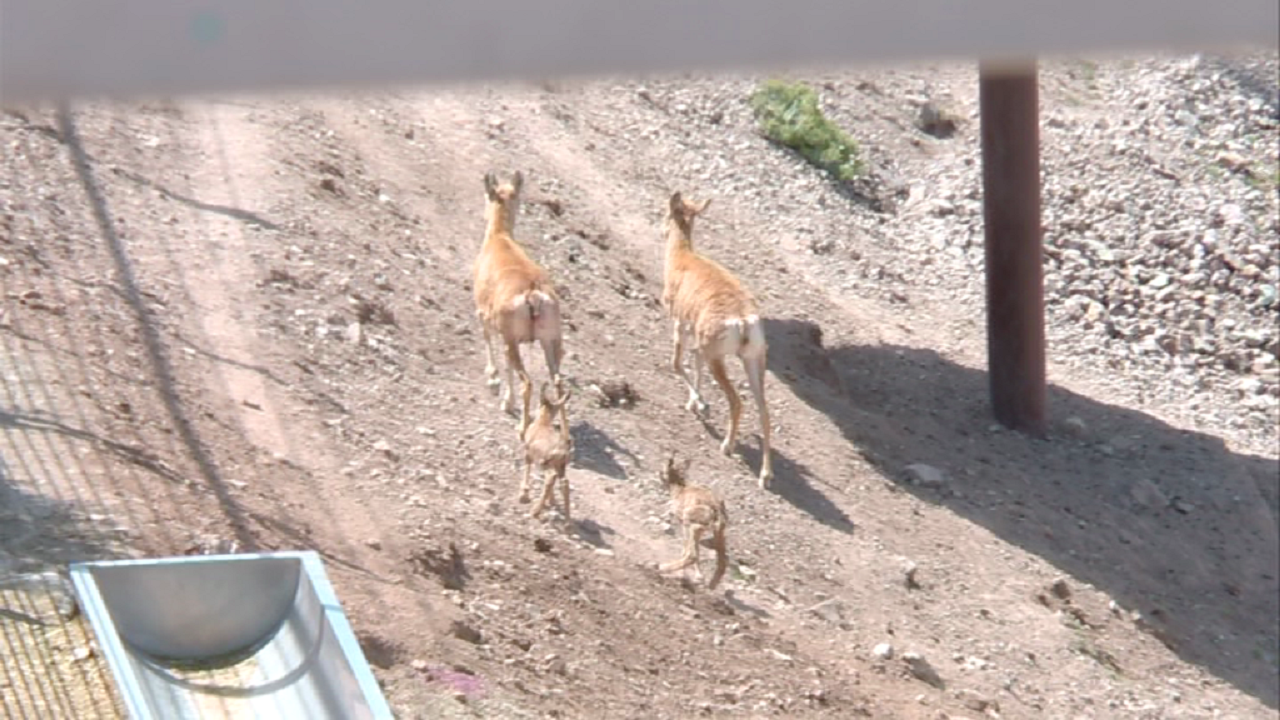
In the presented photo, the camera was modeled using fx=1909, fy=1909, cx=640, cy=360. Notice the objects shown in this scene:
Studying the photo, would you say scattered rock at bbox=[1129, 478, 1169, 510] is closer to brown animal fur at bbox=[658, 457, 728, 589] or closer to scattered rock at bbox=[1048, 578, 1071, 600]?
scattered rock at bbox=[1048, 578, 1071, 600]

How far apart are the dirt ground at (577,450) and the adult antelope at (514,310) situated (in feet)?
1.03

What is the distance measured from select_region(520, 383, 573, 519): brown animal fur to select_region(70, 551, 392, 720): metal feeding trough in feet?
7.29

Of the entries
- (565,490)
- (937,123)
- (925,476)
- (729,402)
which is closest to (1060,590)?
(925,476)

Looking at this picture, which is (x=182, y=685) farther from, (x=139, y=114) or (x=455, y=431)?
(x=139, y=114)

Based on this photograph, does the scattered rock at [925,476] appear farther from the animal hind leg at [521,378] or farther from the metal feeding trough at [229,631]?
the metal feeding trough at [229,631]

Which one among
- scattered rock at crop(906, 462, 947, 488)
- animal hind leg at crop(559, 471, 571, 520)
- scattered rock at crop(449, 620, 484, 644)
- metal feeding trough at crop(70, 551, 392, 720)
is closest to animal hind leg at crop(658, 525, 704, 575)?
animal hind leg at crop(559, 471, 571, 520)

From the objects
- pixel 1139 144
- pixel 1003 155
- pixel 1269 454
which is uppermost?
pixel 1003 155

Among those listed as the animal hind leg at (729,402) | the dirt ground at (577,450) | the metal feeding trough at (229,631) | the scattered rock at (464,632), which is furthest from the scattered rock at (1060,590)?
the metal feeding trough at (229,631)

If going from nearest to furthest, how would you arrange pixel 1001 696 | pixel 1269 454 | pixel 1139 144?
pixel 1001 696 < pixel 1269 454 < pixel 1139 144

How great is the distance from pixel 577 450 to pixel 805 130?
6.67 metres

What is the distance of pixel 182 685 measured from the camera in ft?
24.2

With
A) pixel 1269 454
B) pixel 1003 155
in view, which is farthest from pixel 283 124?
pixel 1269 454

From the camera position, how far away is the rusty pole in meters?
13.0

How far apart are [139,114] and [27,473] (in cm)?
550
